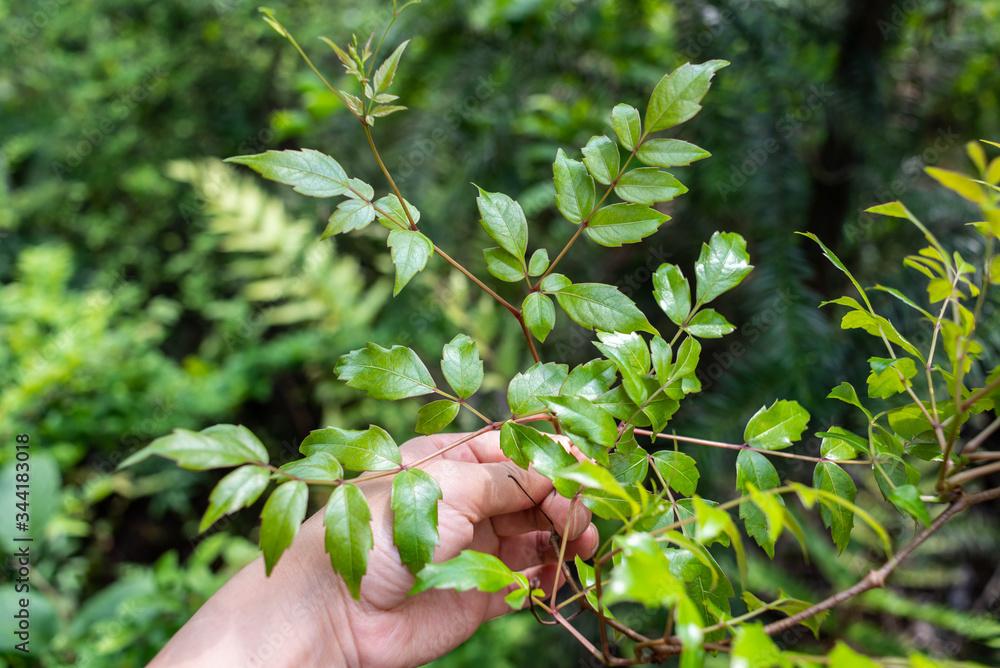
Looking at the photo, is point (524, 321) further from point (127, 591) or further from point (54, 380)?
point (54, 380)

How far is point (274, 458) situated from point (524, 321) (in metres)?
1.70

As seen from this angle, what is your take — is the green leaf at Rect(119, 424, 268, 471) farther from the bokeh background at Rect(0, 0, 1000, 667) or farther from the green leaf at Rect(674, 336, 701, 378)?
the bokeh background at Rect(0, 0, 1000, 667)

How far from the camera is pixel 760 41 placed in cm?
99

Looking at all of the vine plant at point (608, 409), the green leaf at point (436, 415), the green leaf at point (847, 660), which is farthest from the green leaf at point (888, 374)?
the green leaf at point (436, 415)

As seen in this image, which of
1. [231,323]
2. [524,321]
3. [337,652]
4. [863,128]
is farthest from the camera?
[231,323]

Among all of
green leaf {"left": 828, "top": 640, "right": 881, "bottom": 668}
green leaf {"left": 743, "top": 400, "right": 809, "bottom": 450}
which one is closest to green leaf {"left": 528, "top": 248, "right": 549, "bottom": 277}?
green leaf {"left": 743, "top": 400, "right": 809, "bottom": 450}

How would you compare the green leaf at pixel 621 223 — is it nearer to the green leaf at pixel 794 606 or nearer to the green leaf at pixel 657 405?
the green leaf at pixel 657 405

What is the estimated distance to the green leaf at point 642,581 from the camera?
0.25m

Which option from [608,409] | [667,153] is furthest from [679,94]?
[608,409]

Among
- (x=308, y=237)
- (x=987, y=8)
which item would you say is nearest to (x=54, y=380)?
(x=308, y=237)

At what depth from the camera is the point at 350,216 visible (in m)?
0.41

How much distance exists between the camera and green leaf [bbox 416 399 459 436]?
1.56 ft

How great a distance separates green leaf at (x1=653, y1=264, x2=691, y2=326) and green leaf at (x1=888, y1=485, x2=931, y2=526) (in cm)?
19

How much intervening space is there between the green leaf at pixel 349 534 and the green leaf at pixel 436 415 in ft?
0.32
